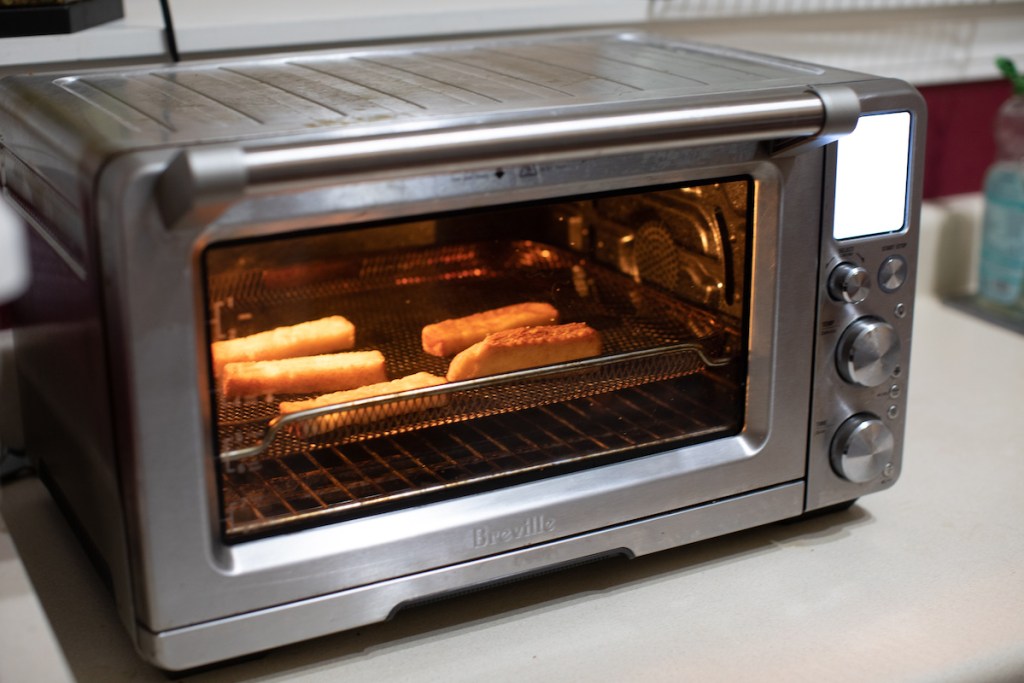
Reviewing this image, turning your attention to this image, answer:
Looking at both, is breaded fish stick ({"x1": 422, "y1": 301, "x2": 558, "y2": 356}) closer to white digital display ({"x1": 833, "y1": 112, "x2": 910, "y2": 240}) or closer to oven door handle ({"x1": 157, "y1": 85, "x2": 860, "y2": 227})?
oven door handle ({"x1": 157, "y1": 85, "x2": 860, "y2": 227})

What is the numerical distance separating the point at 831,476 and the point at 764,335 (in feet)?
0.50

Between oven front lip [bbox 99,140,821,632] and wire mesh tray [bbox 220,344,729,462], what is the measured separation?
5 cm

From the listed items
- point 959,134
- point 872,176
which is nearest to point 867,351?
point 872,176

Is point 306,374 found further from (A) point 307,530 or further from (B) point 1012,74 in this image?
(B) point 1012,74

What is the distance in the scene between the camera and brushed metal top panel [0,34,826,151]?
2.41 ft

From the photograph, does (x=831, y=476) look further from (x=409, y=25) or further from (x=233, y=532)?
(x=409, y=25)

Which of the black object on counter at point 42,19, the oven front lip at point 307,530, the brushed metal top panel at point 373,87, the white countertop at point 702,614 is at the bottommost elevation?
the white countertop at point 702,614

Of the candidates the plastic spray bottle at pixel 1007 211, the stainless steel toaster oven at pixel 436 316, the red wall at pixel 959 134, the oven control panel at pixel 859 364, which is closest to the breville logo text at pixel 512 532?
the stainless steel toaster oven at pixel 436 316

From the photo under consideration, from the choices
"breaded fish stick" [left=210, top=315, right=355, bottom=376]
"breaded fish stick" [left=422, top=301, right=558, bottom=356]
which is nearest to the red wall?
"breaded fish stick" [left=422, top=301, right=558, bottom=356]

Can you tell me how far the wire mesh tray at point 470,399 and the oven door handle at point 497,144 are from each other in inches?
6.8

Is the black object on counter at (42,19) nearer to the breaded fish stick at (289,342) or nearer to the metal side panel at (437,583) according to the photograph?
the breaded fish stick at (289,342)

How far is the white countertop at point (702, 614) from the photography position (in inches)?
31.6

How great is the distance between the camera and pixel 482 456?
84 cm

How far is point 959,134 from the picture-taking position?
163 centimetres
